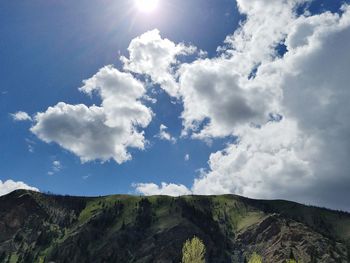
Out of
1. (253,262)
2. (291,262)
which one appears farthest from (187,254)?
(291,262)

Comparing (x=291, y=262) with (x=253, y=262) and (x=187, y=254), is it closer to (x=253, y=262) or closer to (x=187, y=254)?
(x=253, y=262)

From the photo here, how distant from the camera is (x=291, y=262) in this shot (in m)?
95.1

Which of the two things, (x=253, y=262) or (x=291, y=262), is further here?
(x=253, y=262)

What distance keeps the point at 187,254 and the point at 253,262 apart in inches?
657

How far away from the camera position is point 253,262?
10656 centimetres

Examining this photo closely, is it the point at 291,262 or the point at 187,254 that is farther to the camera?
the point at 187,254

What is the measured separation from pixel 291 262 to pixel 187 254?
24110 millimetres

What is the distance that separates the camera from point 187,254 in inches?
4087
